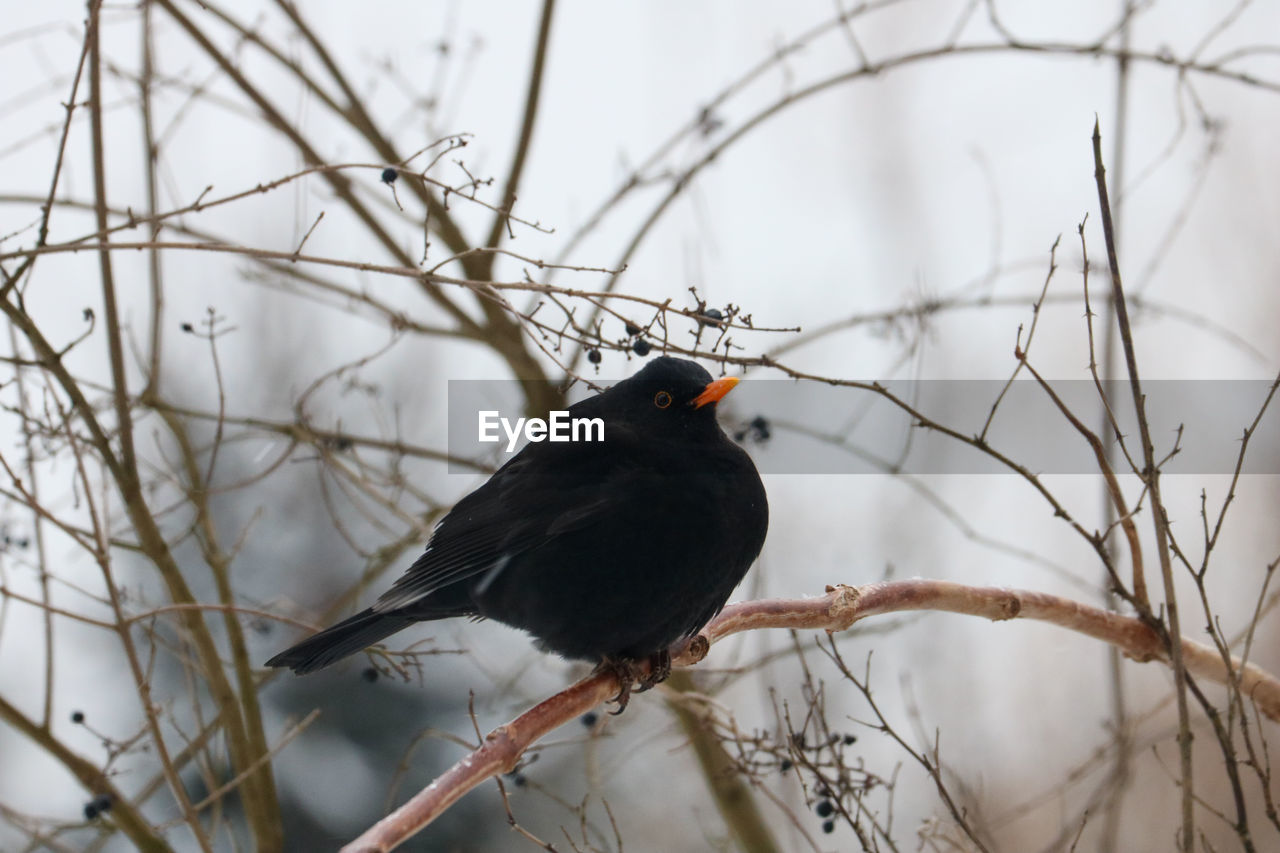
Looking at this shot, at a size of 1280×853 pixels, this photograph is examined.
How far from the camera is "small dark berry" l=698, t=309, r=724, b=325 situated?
1833mm

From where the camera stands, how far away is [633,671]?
2.30 metres

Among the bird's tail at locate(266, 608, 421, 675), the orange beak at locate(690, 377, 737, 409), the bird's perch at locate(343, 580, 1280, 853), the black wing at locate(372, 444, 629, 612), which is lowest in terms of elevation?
the bird's perch at locate(343, 580, 1280, 853)

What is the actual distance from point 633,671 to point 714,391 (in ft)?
2.10

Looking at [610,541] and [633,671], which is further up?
[610,541]

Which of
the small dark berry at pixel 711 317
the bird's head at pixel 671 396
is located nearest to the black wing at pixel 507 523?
the bird's head at pixel 671 396

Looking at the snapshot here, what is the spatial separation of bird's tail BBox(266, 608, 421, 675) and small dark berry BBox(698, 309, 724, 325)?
1.00m

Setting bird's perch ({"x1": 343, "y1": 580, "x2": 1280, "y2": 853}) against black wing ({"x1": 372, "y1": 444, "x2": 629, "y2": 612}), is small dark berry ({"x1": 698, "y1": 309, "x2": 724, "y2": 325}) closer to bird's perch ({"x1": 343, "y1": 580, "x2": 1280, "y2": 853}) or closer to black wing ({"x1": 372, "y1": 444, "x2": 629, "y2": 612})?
black wing ({"x1": 372, "y1": 444, "x2": 629, "y2": 612})

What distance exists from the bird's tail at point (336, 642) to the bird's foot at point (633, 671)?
0.51 m

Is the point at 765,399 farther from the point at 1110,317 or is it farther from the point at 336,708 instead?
the point at 336,708

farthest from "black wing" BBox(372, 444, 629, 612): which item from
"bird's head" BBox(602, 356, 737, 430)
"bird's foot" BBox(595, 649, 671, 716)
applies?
"bird's foot" BBox(595, 649, 671, 716)

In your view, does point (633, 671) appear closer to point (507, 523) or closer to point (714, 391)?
point (507, 523)

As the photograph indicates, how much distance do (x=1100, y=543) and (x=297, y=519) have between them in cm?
313

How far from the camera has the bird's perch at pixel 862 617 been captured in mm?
1860

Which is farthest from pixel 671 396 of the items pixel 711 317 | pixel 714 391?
pixel 711 317
